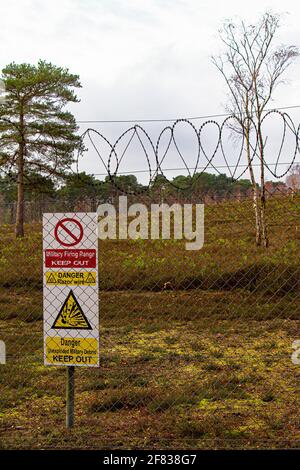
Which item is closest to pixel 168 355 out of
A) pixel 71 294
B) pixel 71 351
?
pixel 71 351

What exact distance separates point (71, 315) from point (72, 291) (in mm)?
214

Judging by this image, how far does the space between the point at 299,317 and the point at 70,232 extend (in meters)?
6.75

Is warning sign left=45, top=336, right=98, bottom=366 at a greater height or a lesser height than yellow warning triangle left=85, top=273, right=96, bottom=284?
lesser

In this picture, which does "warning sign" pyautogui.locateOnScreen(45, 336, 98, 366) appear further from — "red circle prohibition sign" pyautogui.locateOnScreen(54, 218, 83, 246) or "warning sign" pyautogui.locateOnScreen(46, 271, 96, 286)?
"red circle prohibition sign" pyautogui.locateOnScreen(54, 218, 83, 246)

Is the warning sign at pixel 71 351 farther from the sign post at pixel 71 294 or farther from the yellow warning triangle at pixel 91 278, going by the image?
the yellow warning triangle at pixel 91 278

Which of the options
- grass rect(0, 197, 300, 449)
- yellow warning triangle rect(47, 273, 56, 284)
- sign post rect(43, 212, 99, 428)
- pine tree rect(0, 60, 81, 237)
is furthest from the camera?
pine tree rect(0, 60, 81, 237)

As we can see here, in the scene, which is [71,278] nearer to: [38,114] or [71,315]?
[71,315]

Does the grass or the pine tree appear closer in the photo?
the grass

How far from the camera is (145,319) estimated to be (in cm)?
1020

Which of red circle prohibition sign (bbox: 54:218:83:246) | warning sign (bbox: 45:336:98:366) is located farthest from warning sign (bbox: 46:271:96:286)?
warning sign (bbox: 45:336:98:366)

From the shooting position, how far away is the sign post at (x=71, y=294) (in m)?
4.82

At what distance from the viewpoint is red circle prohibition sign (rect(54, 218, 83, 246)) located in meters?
4.88

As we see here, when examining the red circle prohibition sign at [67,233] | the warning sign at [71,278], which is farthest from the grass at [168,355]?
the red circle prohibition sign at [67,233]
